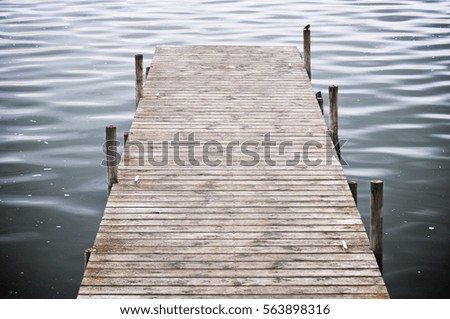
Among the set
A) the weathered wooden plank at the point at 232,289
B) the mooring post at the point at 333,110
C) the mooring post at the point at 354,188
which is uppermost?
the mooring post at the point at 333,110

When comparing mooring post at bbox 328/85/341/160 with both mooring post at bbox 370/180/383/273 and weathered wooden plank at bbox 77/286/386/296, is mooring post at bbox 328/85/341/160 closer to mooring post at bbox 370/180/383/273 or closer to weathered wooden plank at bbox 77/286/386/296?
mooring post at bbox 370/180/383/273

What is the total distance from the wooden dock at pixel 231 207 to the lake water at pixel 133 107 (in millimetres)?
1759

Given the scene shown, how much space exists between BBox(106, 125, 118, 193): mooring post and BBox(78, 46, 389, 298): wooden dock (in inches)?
7.2

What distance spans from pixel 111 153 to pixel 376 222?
14.0ft

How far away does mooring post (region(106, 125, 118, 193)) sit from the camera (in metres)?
12.2

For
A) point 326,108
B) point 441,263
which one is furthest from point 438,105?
point 441,263

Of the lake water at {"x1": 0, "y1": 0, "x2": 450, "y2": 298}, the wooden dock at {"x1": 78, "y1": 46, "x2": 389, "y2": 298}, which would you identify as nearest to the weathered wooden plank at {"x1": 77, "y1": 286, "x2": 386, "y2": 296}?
the wooden dock at {"x1": 78, "y1": 46, "x2": 389, "y2": 298}

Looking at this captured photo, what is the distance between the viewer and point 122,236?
11.1m

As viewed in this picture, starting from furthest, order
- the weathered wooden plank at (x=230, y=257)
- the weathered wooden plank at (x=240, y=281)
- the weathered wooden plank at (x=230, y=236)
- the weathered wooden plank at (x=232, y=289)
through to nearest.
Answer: the weathered wooden plank at (x=230, y=236), the weathered wooden plank at (x=230, y=257), the weathered wooden plank at (x=240, y=281), the weathered wooden plank at (x=232, y=289)

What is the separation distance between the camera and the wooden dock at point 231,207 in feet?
32.7

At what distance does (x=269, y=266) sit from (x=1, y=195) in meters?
7.36

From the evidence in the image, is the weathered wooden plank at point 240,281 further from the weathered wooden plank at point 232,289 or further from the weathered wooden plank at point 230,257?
the weathered wooden plank at point 230,257

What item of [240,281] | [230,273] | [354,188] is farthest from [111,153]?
[354,188]

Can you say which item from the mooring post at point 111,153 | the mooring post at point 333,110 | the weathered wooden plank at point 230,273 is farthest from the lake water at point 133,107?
the weathered wooden plank at point 230,273
